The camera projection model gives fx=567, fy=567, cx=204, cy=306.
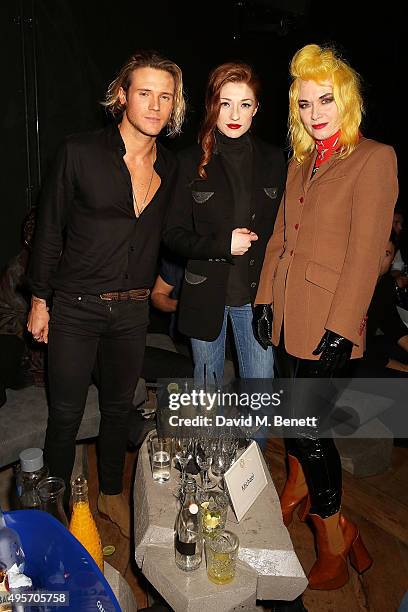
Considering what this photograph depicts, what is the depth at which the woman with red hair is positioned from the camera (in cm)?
239

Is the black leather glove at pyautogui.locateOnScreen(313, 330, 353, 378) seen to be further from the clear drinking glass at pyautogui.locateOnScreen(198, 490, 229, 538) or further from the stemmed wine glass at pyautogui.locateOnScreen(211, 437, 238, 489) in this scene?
the clear drinking glass at pyautogui.locateOnScreen(198, 490, 229, 538)

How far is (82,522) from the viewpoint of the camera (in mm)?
1641

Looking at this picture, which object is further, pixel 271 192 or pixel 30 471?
pixel 271 192

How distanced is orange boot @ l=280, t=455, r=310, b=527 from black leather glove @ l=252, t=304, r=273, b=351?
1.97 ft

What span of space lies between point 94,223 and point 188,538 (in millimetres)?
1264

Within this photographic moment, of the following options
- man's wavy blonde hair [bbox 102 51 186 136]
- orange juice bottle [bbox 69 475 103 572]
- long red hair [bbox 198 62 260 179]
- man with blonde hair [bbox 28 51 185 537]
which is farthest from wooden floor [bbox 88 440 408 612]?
man's wavy blonde hair [bbox 102 51 186 136]

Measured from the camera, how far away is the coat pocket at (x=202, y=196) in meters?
2.48

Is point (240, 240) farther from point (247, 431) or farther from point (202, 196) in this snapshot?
point (247, 431)

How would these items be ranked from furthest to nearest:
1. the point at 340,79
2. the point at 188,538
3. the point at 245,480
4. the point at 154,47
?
1. the point at 154,47
2. the point at 340,79
3. the point at 245,480
4. the point at 188,538

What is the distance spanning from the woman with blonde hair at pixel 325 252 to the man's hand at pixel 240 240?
16cm

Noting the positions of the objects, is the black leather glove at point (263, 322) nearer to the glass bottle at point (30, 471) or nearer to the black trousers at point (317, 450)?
the black trousers at point (317, 450)

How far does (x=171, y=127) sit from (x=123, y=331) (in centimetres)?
91

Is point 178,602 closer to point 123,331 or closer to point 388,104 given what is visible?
point 123,331

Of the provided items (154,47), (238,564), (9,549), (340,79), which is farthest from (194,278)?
(154,47)
